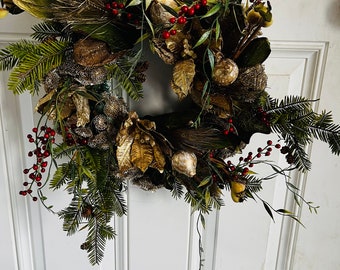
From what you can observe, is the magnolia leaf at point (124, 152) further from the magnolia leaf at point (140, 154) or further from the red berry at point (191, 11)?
the red berry at point (191, 11)

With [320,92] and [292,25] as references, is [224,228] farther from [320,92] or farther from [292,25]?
[292,25]

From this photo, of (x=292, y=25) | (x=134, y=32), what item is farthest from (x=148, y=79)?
(x=292, y=25)

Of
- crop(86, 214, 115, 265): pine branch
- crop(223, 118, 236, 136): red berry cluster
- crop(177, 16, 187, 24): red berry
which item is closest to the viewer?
crop(177, 16, 187, 24): red berry

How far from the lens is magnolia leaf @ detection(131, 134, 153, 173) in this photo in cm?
60

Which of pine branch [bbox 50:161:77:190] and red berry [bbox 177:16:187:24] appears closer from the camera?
red berry [bbox 177:16:187:24]

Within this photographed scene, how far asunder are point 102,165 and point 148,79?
0.19 meters

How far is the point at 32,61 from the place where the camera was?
50 centimetres

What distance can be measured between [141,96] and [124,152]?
10cm

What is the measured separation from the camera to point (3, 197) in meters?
0.80

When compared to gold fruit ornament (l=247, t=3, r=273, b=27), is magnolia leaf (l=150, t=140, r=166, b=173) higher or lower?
lower

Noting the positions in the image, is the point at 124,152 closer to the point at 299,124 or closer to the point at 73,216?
the point at 73,216

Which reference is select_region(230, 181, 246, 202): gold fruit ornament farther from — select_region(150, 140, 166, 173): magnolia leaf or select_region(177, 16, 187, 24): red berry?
select_region(177, 16, 187, 24): red berry

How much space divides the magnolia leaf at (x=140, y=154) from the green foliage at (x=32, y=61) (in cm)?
18

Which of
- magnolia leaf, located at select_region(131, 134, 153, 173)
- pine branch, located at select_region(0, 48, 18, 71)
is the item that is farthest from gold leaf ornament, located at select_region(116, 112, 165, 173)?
pine branch, located at select_region(0, 48, 18, 71)
